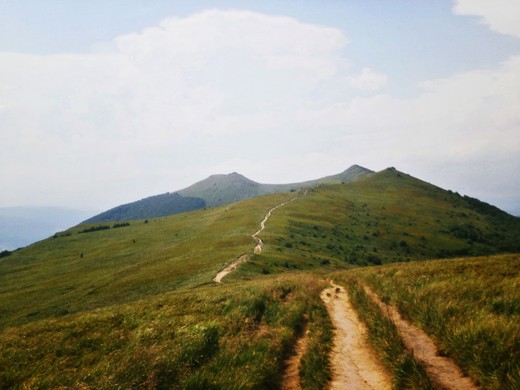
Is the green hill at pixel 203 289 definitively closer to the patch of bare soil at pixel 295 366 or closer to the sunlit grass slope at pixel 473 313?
the patch of bare soil at pixel 295 366

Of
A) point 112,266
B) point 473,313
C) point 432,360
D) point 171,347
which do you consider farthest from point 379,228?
point 171,347

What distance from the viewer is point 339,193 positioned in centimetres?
16775

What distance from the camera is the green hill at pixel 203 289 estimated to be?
11.1 meters

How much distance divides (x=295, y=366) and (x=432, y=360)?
4750mm

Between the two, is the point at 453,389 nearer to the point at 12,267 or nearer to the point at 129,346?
the point at 129,346

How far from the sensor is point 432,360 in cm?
1025

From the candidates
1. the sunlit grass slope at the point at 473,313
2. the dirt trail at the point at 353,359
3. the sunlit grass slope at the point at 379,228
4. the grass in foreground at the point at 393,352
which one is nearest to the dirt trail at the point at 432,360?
the sunlit grass slope at the point at 473,313

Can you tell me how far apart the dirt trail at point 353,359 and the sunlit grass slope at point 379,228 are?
3203 centimetres

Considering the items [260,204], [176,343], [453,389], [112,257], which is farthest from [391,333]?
[260,204]

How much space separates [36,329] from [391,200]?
166 metres

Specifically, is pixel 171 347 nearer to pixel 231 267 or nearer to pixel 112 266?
pixel 231 267

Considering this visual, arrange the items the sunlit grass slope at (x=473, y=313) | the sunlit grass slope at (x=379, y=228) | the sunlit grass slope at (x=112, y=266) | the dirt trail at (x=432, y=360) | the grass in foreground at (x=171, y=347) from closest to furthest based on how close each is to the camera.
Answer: the sunlit grass slope at (x=473, y=313), the dirt trail at (x=432, y=360), the grass in foreground at (x=171, y=347), the sunlit grass slope at (x=112, y=266), the sunlit grass slope at (x=379, y=228)

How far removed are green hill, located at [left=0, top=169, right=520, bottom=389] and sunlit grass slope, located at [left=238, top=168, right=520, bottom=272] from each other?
69 centimetres

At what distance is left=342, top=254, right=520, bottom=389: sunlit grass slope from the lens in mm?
8672
